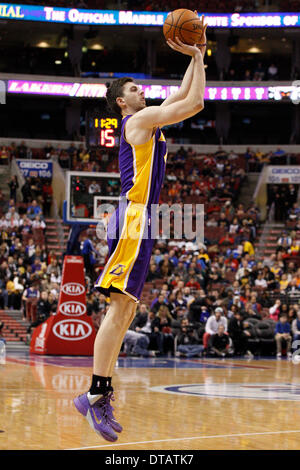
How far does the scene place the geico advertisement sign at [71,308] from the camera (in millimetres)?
15883

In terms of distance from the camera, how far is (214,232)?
84.8 feet

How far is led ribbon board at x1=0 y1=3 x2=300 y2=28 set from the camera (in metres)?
32.5

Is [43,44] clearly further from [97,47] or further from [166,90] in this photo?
[166,90]

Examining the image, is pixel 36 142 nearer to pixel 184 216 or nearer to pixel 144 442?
pixel 184 216

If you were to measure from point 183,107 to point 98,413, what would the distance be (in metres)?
2.04

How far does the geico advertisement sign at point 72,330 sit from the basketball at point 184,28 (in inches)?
449

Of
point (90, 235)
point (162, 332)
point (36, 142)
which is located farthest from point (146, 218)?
point (36, 142)

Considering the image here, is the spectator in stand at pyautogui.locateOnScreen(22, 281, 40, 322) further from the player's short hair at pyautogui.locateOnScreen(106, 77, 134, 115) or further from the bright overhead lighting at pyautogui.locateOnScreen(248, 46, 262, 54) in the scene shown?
the bright overhead lighting at pyautogui.locateOnScreen(248, 46, 262, 54)

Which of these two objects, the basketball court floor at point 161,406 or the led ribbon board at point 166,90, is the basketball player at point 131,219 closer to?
the basketball court floor at point 161,406

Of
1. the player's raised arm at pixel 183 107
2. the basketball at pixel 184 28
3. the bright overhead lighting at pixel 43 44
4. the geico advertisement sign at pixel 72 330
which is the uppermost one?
the bright overhead lighting at pixel 43 44

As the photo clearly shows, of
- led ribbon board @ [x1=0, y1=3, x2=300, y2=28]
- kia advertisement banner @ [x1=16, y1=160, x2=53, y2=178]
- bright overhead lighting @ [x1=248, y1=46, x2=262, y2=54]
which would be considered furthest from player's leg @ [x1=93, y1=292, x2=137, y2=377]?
bright overhead lighting @ [x1=248, y1=46, x2=262, y2=54]

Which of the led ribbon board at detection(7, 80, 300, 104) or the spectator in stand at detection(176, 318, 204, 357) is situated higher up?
the led ribbon board at detection(7, 80, 300, 104)

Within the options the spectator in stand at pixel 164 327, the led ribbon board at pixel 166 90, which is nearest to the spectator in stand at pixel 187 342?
the spectator in stand at pixel 164 327

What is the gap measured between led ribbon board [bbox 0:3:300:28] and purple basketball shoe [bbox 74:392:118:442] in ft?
95.9
